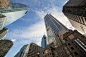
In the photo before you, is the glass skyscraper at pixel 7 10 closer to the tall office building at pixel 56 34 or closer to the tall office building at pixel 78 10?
the tall office building at pixel 78 10

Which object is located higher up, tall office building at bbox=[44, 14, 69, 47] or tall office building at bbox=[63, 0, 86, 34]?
tall office building at bbox=[63, 0, 86, 34]

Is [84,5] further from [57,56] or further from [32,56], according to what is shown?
[32,56]

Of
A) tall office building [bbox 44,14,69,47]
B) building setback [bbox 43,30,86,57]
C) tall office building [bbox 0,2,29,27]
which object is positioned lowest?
tall office building [bbox 44,14,69,47]

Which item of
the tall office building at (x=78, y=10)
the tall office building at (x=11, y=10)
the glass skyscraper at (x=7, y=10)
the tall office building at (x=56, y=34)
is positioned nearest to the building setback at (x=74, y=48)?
the tall office building at (x=78, y=10)

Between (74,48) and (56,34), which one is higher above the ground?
(74,48)

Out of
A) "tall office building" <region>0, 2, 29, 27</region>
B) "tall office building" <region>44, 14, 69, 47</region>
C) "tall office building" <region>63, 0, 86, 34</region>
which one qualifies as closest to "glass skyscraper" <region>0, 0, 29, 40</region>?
"tall office building" <region>0, 2, 29, 27</region>

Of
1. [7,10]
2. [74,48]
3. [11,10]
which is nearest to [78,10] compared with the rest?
[74,48]

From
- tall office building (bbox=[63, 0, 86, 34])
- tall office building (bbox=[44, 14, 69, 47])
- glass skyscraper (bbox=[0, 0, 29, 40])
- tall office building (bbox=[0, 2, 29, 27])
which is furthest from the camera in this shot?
tall office building (bbox=[44, 14, 69, 47])

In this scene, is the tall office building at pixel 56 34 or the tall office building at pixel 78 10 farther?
the tall office building at pixel 56 34

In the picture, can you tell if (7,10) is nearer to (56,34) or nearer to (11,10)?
(11,10)

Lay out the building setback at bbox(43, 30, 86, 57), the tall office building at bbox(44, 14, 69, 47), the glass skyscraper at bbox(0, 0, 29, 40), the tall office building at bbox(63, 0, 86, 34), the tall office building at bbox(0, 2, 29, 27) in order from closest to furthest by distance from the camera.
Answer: the building setback at bbox(43, 30, 86, 57) → the glass skyscraper at bbox(0, 0, 29, 40) → the tall office building at bbox(0, 2, 29, 27) → the tall office building at bbox(63, 0, 86, 34) → the tall office building at bbox(44, 14, 69, 47)

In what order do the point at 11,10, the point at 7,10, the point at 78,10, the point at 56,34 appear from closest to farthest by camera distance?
1. the point at 7,10
2. the point at 11,10
3. the point at 78,10
4. the point at 56,34

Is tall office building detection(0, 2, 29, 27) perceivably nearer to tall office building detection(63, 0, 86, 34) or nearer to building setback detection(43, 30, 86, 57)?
building setback detection(43, 30, 86, 57)

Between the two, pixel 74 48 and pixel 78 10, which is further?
pixel 78 10
